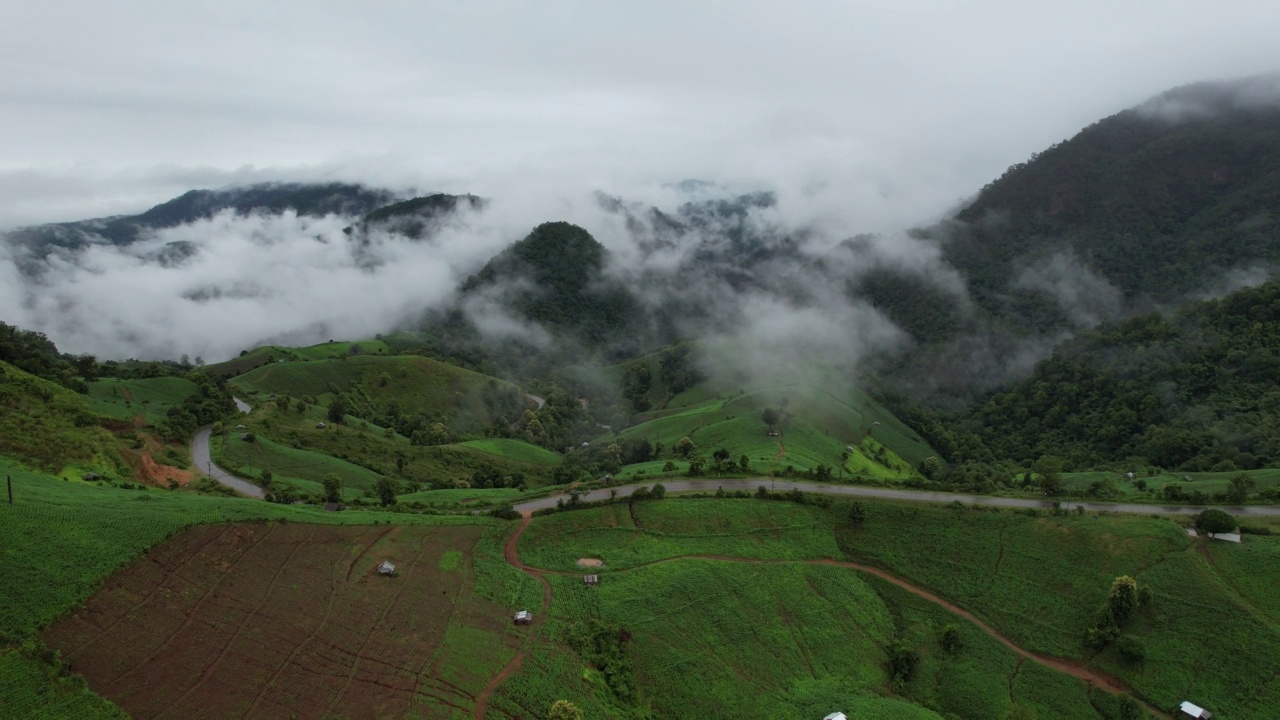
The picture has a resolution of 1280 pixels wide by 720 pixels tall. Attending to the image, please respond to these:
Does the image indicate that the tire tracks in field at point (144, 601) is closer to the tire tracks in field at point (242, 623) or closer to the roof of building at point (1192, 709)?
the tire tracks in field at point (242, 623)

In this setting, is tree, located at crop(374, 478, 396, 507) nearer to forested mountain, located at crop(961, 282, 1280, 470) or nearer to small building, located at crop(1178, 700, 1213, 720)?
small building, located at crop(1178, 700, 1213, 720)

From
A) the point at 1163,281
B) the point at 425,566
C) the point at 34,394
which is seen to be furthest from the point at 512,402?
the point at 1163,281

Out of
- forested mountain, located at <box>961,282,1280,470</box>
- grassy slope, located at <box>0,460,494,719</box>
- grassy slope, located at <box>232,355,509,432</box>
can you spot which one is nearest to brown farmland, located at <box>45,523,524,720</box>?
grassy slope, located at <box>0,460,494,719</box>

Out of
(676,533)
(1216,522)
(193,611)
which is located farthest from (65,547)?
(1216,522)

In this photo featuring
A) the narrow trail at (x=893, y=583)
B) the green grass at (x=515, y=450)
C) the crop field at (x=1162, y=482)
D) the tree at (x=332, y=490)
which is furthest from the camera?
the green grass at (x=515, y=450)

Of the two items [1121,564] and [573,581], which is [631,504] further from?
[1121,564]

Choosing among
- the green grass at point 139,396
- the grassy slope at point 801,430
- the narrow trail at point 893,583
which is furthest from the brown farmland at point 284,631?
the green grass at point 139,396
